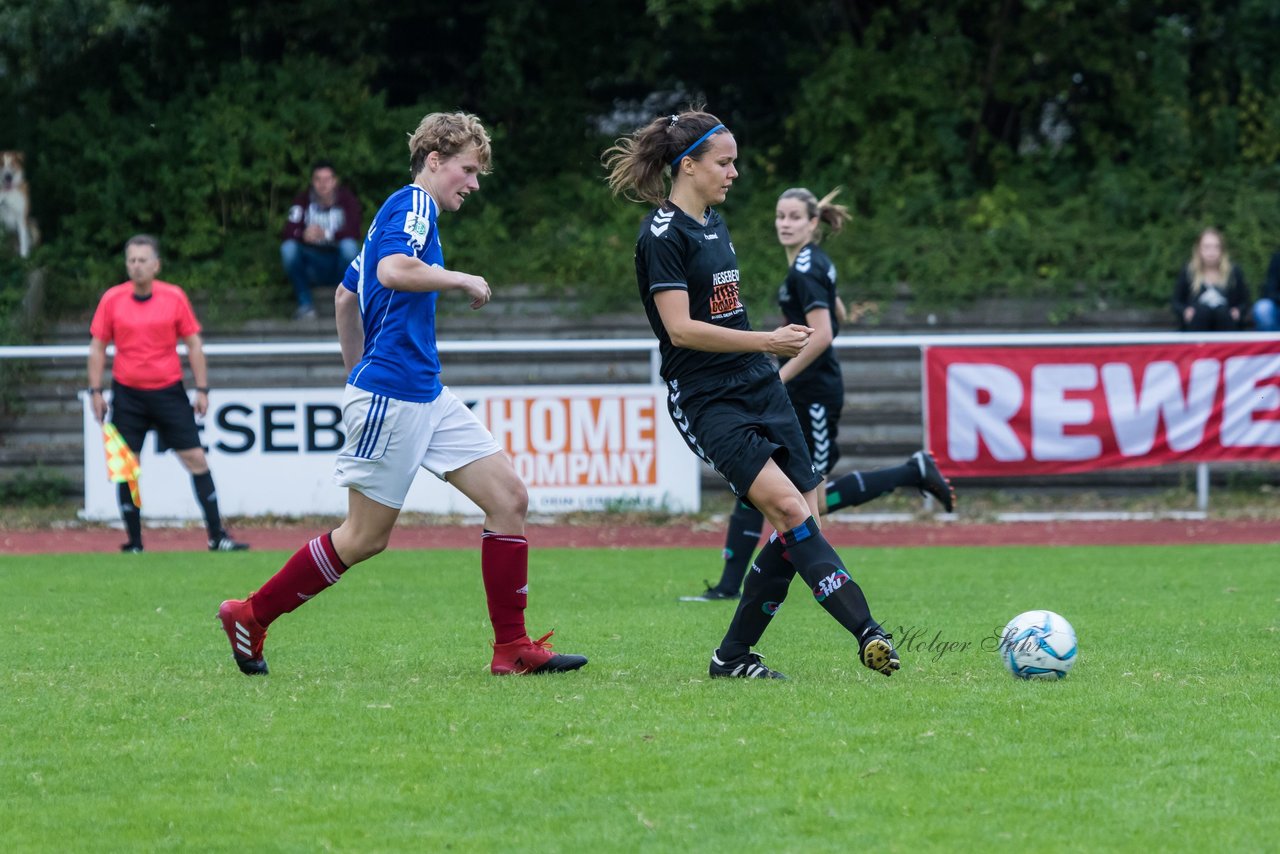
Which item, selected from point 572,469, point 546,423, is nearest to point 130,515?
point 546,423

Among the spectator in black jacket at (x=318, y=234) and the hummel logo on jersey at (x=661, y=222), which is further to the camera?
the spectator in black jacket at (x=318, y=234)

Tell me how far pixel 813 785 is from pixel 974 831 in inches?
20.7

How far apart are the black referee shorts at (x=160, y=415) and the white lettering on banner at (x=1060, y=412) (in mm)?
6594

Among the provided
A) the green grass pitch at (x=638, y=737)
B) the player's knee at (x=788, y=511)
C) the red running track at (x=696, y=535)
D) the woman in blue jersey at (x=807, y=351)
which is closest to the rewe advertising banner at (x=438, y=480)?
the red running track at (x=696, y=535)

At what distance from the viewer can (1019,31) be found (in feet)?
65.1

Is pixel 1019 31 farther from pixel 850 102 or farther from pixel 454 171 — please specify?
pixel 454 171

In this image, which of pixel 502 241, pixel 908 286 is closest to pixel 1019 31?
pixel 908 286

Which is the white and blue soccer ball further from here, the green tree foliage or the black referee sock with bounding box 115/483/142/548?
the green tree foliage

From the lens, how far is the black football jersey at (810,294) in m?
8.80

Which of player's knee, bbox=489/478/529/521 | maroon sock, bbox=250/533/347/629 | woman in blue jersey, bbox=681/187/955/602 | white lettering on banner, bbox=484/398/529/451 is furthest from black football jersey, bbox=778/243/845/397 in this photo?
white lettering on banner, bbox=484/398/529/451

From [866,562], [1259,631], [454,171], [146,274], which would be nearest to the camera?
[454,171]

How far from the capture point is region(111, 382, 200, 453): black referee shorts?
467 inches

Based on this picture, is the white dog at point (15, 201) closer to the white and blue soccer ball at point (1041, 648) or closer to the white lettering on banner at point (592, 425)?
the white lettering on banner at point (592, 425)

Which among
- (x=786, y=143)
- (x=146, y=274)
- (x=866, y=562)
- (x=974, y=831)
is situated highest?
(x=786, y=143)
